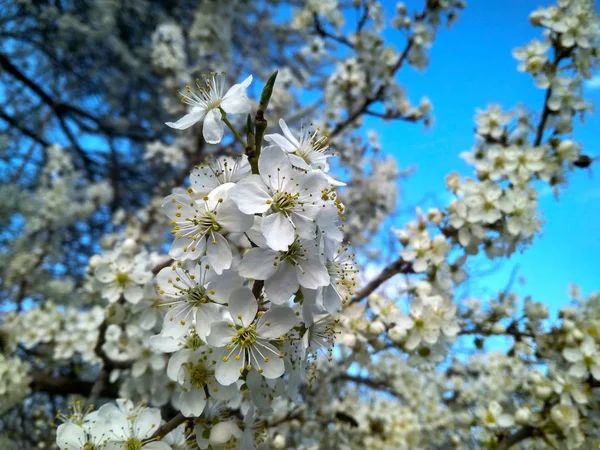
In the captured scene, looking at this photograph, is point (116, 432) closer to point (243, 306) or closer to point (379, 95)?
point (243, 306)

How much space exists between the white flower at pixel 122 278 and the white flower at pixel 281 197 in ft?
3.18

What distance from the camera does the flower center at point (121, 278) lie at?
5.65ft

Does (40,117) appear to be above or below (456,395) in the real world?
above

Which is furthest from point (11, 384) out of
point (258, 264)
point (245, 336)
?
point (258, 264)

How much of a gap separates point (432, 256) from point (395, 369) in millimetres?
2434

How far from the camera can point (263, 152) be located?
0.94 meters

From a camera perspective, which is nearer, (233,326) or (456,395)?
(233,326)

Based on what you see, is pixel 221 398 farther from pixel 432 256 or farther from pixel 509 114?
pixel 509 114

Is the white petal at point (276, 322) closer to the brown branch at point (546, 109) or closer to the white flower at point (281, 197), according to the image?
the white flower at point (281, 197)

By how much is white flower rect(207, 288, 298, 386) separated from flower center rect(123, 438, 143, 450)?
0.31m

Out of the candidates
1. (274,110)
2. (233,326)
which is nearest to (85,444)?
(233,326)

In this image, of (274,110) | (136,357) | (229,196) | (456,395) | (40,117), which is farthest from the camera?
(40,117)

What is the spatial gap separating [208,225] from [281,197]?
0.64 ft

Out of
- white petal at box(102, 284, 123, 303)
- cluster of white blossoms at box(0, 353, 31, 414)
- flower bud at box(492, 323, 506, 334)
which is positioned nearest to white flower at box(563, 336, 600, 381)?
flower bud at box(492, 323, 506, 334)
